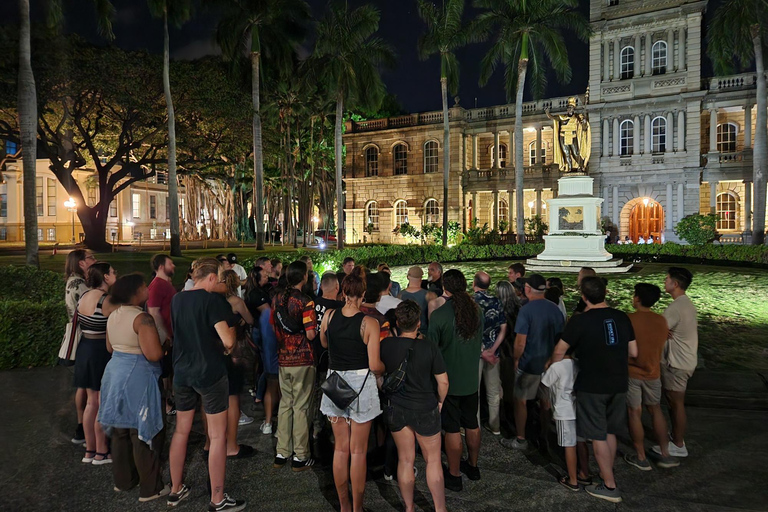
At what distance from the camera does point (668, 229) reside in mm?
30984

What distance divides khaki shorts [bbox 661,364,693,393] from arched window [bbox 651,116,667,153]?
3108 cm

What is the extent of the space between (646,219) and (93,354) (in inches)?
1351

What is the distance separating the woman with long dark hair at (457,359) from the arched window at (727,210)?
114ft

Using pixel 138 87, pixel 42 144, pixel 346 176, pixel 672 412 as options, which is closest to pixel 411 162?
pixel 346 176

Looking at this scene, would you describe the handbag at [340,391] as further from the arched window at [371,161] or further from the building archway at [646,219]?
the arched window at [371,161]

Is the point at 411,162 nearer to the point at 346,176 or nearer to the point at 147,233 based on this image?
the point at 346,176

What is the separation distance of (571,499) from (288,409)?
2.66 m

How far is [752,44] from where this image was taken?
81.8 ft

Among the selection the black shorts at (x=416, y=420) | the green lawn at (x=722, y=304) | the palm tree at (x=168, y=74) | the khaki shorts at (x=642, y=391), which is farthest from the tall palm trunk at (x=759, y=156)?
the black shorts at (x=416, y=420)

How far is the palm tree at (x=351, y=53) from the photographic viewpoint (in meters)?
24.2

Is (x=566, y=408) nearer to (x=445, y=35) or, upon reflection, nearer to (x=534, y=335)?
(x=534, y=335)

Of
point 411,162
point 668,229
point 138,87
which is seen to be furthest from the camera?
point 411,162

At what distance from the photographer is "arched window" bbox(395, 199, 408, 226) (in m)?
40.6

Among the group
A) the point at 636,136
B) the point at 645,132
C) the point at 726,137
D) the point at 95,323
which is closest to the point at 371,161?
the point at 636,136
